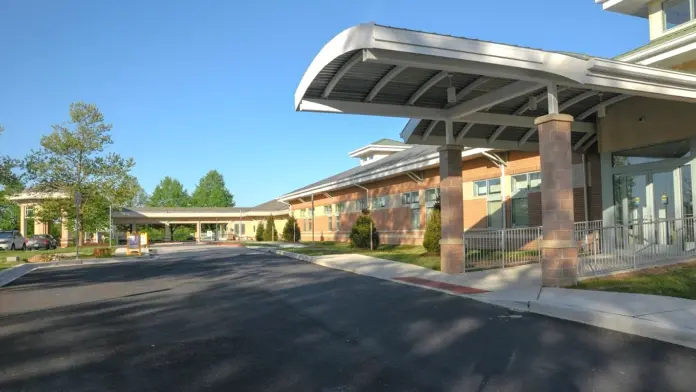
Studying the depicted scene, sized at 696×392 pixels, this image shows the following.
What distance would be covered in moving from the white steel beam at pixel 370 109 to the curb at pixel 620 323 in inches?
240

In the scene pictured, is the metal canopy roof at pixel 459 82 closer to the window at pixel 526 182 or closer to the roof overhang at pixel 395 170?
the window at pixel 526 182

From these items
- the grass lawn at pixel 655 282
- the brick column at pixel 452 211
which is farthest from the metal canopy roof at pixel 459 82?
the grass lawn at pixel 655 282

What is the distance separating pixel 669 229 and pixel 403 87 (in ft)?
26.3

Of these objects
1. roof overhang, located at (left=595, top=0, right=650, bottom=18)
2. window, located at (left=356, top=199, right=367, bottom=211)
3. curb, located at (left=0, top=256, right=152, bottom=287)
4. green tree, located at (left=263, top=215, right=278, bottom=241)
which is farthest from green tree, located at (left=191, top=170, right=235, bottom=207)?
roof overhang, located at (left=595, top=0, right=650, bottom=18)

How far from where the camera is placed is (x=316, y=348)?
6676 mm

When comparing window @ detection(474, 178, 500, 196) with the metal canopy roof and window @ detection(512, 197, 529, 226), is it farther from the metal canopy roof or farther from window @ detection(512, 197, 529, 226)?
the metal canopy roof

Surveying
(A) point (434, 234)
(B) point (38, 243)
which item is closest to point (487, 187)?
(A) point (434, 234)

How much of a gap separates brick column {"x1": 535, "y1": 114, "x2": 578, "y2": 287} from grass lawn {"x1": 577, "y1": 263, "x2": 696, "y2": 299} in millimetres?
538

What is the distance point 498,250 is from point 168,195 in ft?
325

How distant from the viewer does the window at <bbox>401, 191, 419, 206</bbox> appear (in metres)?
28.2

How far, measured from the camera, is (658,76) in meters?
11.4

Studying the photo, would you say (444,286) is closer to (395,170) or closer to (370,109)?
(370,109)

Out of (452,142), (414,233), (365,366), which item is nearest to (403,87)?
(452,142)

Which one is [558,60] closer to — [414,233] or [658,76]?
[658,76]
